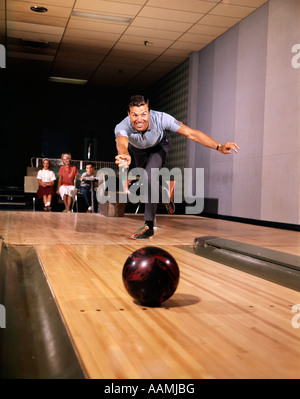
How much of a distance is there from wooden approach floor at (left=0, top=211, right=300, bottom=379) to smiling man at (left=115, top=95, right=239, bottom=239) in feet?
3.42

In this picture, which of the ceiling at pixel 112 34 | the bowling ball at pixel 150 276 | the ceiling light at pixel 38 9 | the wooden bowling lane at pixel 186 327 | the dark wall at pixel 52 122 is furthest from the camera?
the dark wall at pixel 52 122

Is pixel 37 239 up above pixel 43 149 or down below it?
below

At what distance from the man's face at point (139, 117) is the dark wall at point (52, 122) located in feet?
31.7

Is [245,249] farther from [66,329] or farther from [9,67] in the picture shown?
[9,67]

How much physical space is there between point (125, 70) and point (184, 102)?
6.06ft

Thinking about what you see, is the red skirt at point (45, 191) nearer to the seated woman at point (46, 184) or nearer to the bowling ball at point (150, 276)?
the seated woman at point (46, 184)

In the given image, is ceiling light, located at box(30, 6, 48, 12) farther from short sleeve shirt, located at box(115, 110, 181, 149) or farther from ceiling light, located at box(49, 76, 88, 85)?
ceiling light, located at box(49, 76, 88, 85)

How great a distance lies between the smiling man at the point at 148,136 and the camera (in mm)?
3519

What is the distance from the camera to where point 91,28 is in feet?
26.1

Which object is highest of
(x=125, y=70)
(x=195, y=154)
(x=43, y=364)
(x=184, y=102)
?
(x=125, y=70)

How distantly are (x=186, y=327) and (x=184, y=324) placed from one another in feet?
0.11

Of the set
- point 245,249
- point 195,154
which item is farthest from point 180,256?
point 195,154

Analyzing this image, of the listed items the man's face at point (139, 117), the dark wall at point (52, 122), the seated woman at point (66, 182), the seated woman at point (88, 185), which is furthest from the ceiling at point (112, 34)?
the man's face at point (139, 117)

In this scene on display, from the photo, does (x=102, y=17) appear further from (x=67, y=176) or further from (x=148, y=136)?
(x=148, y=136)
